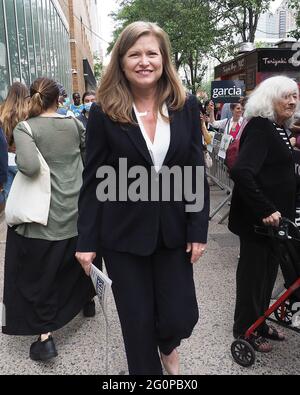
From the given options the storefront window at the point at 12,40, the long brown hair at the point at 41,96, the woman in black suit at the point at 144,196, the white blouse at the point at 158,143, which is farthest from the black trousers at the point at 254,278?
the storefront window at the point at 12,40

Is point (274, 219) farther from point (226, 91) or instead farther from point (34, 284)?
point (226, 91)

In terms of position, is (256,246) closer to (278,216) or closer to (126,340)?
(278,216)

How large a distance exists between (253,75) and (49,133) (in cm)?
851

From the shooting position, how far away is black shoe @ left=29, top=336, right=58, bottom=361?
9.12 ft

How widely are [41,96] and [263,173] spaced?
1.50 meters

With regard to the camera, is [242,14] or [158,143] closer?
[158,143]

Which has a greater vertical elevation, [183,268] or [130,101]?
[130,101]

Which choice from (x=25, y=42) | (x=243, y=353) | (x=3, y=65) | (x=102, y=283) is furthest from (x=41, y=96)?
(x=25, y=42)

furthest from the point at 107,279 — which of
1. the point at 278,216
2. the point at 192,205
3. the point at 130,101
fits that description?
the point at 278,216

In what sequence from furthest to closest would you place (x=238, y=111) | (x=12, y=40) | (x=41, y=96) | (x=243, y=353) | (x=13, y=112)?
(x=12, y=40), (x=238, y=111), (x=13, y=112), (x=41, y=96), (x=243, y=353)

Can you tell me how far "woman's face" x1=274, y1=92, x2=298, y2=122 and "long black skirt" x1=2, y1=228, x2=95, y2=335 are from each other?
1570mm

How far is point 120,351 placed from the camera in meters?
2.87

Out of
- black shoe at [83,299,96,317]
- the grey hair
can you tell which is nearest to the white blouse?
the grey hair

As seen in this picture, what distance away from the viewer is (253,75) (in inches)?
404
